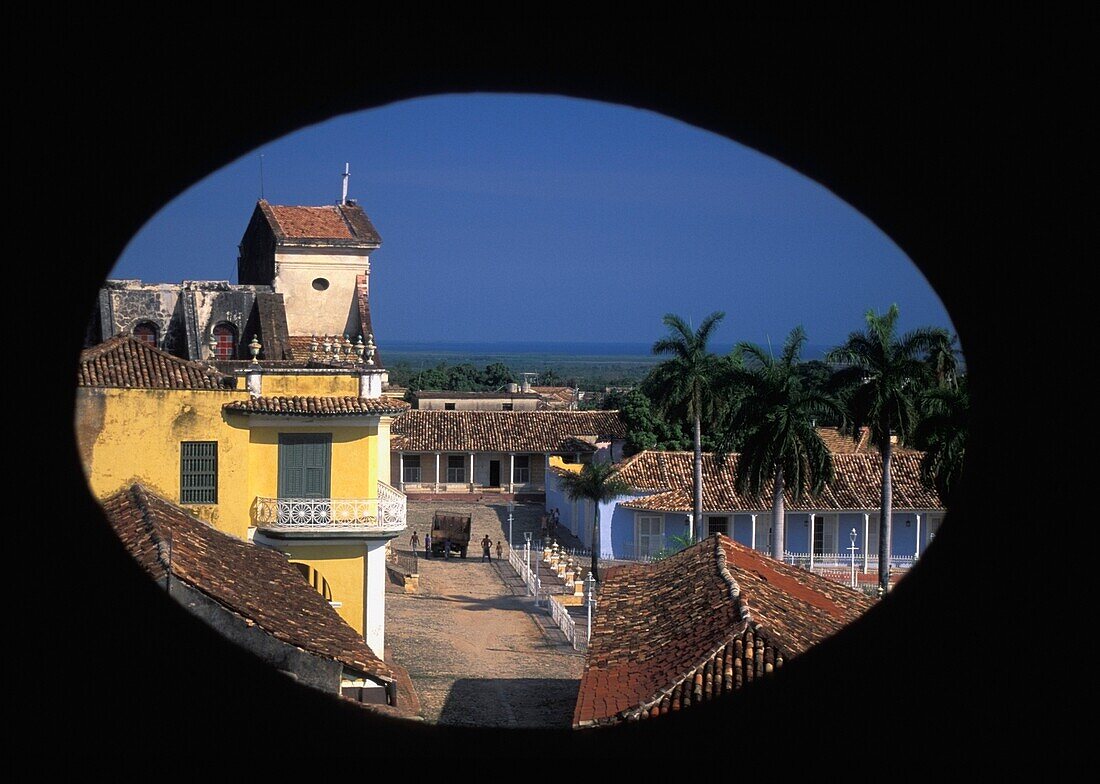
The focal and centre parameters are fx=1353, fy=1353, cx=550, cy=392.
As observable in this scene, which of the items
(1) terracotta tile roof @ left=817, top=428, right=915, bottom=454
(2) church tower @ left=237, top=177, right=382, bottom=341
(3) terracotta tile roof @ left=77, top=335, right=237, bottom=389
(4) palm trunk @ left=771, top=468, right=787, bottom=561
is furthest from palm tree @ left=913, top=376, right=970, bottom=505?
(2) church tower @ left=237, top=177, right=382, bottom=341

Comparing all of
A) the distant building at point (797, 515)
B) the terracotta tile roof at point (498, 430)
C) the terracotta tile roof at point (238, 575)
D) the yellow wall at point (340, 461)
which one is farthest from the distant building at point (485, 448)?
the terracotta tile roof at point (238, 575)

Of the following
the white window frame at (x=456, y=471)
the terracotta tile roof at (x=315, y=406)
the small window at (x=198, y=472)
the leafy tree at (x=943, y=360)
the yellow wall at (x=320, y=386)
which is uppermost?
the leafy tree at (x=943, y=360)

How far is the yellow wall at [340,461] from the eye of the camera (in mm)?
19703

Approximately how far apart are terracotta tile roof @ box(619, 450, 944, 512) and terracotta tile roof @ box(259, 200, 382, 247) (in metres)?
9.69

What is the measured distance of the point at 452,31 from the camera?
11.6 ft

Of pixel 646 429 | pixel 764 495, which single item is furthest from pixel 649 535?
pixel 646 429

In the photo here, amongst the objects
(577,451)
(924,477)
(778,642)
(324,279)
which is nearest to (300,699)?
(778,642)

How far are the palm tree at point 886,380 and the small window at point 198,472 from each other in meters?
13.5

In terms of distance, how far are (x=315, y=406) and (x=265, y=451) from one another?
983mm

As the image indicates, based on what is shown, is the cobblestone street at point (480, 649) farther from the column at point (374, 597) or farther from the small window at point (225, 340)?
the small window at point (225, 340)

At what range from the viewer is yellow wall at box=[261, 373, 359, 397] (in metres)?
20.3

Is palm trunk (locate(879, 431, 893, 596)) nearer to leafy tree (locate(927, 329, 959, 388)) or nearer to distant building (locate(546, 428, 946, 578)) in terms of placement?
leafy tree (locate(927, 329, 959, 388))

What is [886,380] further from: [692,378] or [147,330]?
[147,330]

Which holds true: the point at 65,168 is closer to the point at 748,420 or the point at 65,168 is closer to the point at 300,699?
the point at 300,699
